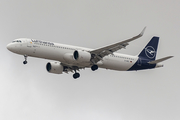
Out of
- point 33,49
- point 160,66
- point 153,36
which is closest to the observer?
point 33,49

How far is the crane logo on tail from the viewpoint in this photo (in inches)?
2578

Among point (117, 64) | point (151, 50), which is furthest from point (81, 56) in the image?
point (151, 50)

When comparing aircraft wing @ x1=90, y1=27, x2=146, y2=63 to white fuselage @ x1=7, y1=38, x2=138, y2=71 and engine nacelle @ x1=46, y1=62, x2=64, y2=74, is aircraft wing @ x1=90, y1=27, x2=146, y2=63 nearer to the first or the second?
white fuselage @ x1=7, y1=38, x2=138, y2=71

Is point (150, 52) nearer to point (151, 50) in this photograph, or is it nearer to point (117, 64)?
point (151, 50)

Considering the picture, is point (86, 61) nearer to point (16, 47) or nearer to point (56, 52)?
point (56, 52)

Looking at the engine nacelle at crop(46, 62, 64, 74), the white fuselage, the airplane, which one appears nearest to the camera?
the white fuselage

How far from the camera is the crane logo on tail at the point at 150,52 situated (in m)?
65.5

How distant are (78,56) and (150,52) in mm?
16388

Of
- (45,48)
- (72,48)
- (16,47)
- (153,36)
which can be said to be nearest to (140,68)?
(153,36)

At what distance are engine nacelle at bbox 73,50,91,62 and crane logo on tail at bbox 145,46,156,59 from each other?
13767 mm

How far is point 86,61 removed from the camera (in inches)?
2200

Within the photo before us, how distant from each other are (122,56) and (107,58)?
3073 mm

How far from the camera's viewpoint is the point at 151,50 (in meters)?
66.4

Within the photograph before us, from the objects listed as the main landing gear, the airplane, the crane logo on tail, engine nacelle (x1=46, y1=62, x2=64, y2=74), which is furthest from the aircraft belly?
engine nacelle (x1=46, y1=62, x2=64, y2=74)
